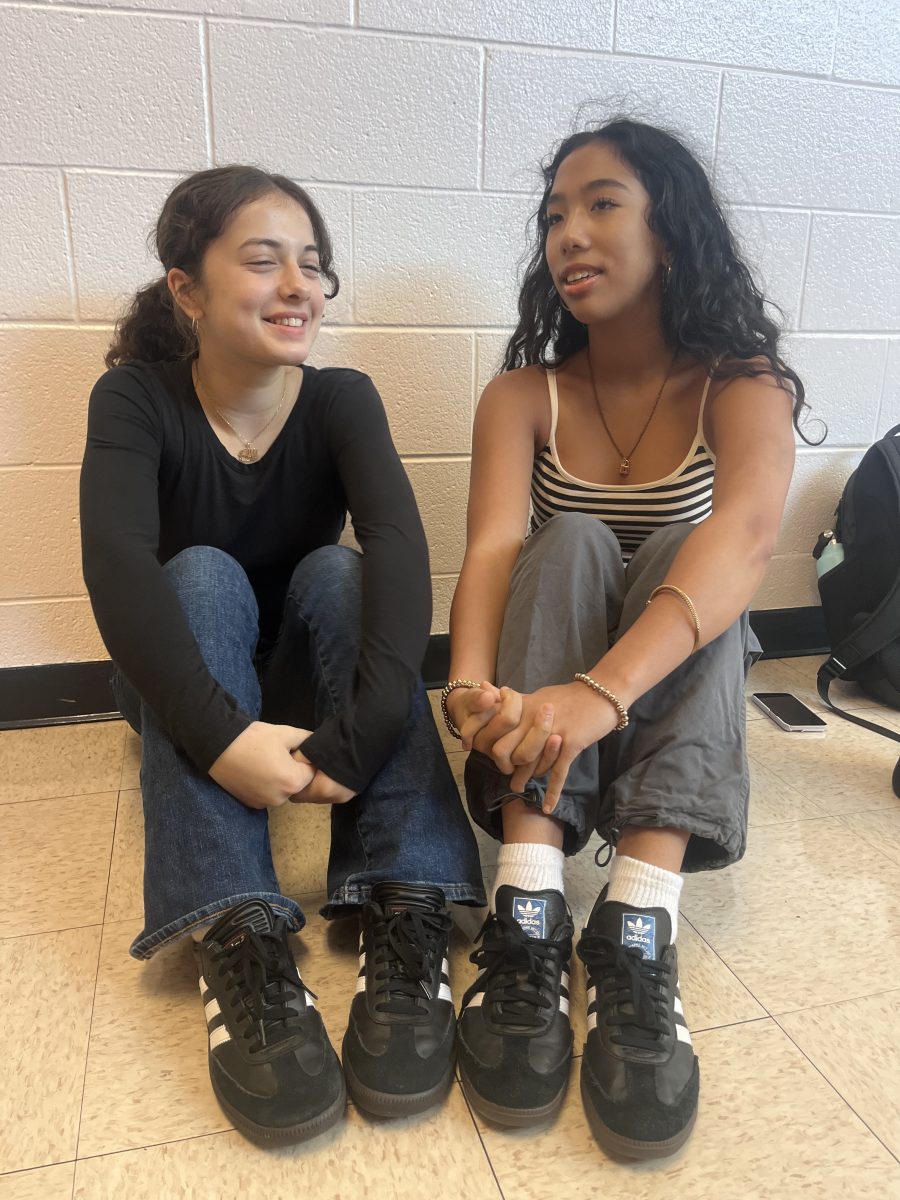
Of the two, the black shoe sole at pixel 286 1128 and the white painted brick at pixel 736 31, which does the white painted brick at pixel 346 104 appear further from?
the black shoe sole at pixel 286 1128

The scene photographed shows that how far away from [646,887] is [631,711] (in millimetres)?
197

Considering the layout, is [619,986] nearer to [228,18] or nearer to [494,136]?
[494,136]

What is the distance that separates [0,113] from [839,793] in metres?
1.69

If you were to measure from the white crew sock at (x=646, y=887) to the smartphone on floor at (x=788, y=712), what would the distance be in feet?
2.48

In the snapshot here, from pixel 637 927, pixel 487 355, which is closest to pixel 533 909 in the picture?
pixel 637 927

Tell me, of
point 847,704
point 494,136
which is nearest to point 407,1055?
point 847,704

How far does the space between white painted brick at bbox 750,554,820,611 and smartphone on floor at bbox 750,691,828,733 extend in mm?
250

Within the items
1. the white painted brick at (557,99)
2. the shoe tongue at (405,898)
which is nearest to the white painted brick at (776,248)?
the white painted brick at (557,99)

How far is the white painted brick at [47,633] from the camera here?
1560 millimetres

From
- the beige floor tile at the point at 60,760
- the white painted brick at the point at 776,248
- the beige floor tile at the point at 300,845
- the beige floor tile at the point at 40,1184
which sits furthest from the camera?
the white painted brick at the point at 776,248

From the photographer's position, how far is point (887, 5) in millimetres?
1594

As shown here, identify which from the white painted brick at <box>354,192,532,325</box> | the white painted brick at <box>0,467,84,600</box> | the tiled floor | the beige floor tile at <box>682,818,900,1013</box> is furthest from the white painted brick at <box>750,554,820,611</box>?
the white painted brick at <box>0,467,84,600</box>

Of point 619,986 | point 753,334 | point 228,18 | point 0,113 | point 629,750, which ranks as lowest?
point 619,986

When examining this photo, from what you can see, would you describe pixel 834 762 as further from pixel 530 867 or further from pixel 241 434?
pixel 241 434
